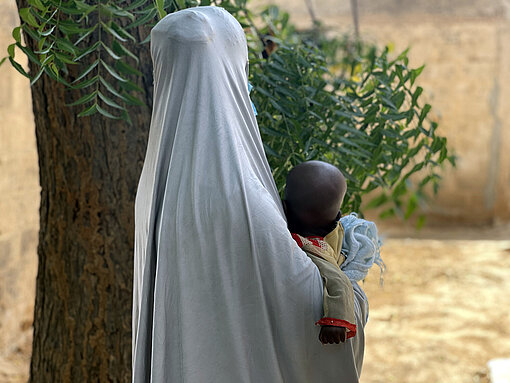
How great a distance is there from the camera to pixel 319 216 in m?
1.66

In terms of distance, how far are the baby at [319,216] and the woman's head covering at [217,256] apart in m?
0.07

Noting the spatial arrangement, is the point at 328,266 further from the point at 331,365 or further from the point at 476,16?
the point at 476,16

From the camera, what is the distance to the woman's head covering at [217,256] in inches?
58.2

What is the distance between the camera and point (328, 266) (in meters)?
1.56

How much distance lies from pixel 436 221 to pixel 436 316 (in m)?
4.25

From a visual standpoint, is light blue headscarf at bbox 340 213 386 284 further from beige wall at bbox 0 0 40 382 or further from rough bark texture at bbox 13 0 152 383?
beige wall at bbox 0 0 40 382

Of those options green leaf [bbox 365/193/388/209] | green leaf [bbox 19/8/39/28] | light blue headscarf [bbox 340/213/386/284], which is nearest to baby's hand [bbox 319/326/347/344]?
light blue headscarf [bbox 340/213/386/284]

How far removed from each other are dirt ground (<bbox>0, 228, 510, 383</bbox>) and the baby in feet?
9.73

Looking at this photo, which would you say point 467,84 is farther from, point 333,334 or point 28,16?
point 333,334

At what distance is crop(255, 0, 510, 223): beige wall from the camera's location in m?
9.19

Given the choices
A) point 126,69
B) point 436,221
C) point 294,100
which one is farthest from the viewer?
point 436,221

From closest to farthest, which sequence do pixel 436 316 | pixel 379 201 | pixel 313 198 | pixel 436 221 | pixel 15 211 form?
pixel 313 198 < pixel 379 201 < pixel 15 211 < pixel 436 316 < pixel 436 221

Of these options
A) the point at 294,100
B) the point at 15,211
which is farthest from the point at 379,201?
the point at 15,211

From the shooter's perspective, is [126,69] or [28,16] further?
[126,69]
